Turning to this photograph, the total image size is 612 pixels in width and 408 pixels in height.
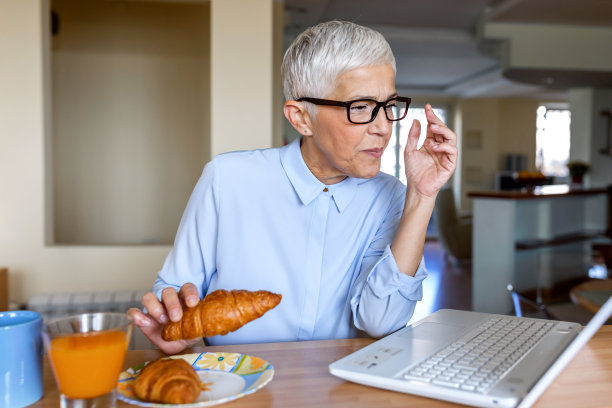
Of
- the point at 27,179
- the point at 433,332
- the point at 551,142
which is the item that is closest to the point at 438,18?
the point at 27,179

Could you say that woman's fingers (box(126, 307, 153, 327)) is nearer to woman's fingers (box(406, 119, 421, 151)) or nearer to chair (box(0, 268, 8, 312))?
woman's fingers (box(406, 119, 421, 151))

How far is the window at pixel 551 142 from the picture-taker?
13.0 meters

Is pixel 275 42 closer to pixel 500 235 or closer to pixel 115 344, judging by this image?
pixel 500 235

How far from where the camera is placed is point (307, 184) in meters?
1.37

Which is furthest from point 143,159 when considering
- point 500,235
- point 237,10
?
point 500,235

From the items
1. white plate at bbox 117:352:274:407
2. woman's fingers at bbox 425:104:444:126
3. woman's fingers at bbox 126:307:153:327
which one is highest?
woman's fingers at bbox 425:104:444:126

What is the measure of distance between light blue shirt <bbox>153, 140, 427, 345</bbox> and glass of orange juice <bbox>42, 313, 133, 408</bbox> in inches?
21.7

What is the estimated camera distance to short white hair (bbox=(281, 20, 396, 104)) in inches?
47.0

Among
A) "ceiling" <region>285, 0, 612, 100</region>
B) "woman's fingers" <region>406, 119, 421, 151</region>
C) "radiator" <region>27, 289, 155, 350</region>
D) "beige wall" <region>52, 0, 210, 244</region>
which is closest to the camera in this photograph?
"woman's fingers" <region>406, 119, 421, 151</region>

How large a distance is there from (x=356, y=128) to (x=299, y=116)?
17 centimetres

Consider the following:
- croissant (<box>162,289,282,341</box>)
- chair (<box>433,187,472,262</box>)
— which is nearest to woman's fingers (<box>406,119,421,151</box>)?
croissant (<box>162,289,282,341</box>)

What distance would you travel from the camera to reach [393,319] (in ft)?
3.93

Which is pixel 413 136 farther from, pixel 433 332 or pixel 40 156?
pixel 40 156

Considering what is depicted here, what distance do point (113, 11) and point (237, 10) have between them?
226 cm
